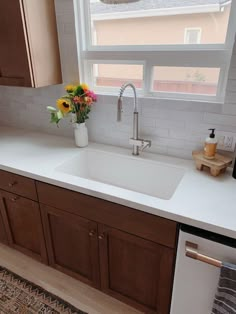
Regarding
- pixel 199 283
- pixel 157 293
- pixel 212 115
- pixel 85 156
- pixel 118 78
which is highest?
pixel 118 78

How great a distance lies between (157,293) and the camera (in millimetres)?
1217

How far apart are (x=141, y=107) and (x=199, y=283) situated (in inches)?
40.6

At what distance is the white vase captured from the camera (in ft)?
5.25

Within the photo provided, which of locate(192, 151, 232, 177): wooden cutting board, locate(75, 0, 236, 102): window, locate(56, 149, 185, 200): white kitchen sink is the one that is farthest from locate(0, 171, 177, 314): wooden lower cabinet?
locate(75, 0, 236, 102): window

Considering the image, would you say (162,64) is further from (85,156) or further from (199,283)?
(199,283)

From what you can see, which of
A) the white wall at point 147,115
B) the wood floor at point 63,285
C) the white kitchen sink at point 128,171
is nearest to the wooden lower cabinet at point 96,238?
the wood floor at point 63,285

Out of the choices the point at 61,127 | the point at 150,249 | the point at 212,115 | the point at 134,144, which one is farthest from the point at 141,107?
the point at 150,249

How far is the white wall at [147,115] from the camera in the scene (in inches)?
51.8

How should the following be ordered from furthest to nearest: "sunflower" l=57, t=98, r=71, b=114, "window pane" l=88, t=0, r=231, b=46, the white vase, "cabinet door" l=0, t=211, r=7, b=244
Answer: "cabinet door" l=0, t=211, r=7, b=244 < the white vase < "sunflower" l=57, t=98, r=71, b=114 < "window pane" l=88, t=0, r=231, b=46

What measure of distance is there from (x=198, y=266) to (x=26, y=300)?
118 cm

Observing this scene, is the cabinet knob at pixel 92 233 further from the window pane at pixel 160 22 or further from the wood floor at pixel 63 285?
the window pane at pixel 160 22

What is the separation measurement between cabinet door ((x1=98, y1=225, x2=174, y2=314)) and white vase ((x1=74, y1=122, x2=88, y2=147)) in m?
0.67

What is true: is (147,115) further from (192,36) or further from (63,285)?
(63,285)

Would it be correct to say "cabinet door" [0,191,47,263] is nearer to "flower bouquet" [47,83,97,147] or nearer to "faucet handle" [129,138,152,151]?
"flower bouquet" [47,83,97,147]
